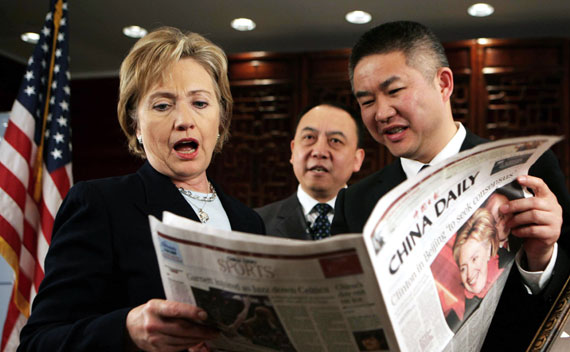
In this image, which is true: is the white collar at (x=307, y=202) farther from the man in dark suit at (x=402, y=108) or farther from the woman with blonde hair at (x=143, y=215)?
the woman with blonde hair at (x=143, y=215)

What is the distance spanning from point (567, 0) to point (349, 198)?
3527 mm

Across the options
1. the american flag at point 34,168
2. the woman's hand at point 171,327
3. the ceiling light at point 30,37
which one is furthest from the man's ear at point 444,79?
the ceiling light at point 30,37

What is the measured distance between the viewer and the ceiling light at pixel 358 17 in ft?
15.1

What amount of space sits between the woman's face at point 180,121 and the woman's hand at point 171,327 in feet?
1.43

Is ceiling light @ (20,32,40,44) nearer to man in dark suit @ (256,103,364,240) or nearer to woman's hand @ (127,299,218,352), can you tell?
man in dark suit @ (256,103,364,240)

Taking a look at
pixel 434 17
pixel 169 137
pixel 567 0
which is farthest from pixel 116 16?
pixel 169 137

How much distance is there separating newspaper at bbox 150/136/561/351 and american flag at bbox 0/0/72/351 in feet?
8.34

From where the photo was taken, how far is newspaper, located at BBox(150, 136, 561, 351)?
755 mm

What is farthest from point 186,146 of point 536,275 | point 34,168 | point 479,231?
point 34,168

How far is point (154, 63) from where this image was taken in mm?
1280

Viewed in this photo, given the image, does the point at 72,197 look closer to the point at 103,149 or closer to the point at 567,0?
the point at 567,0

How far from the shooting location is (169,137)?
4.18 feet

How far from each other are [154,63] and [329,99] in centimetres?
398

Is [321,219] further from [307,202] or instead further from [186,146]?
[186,146]
